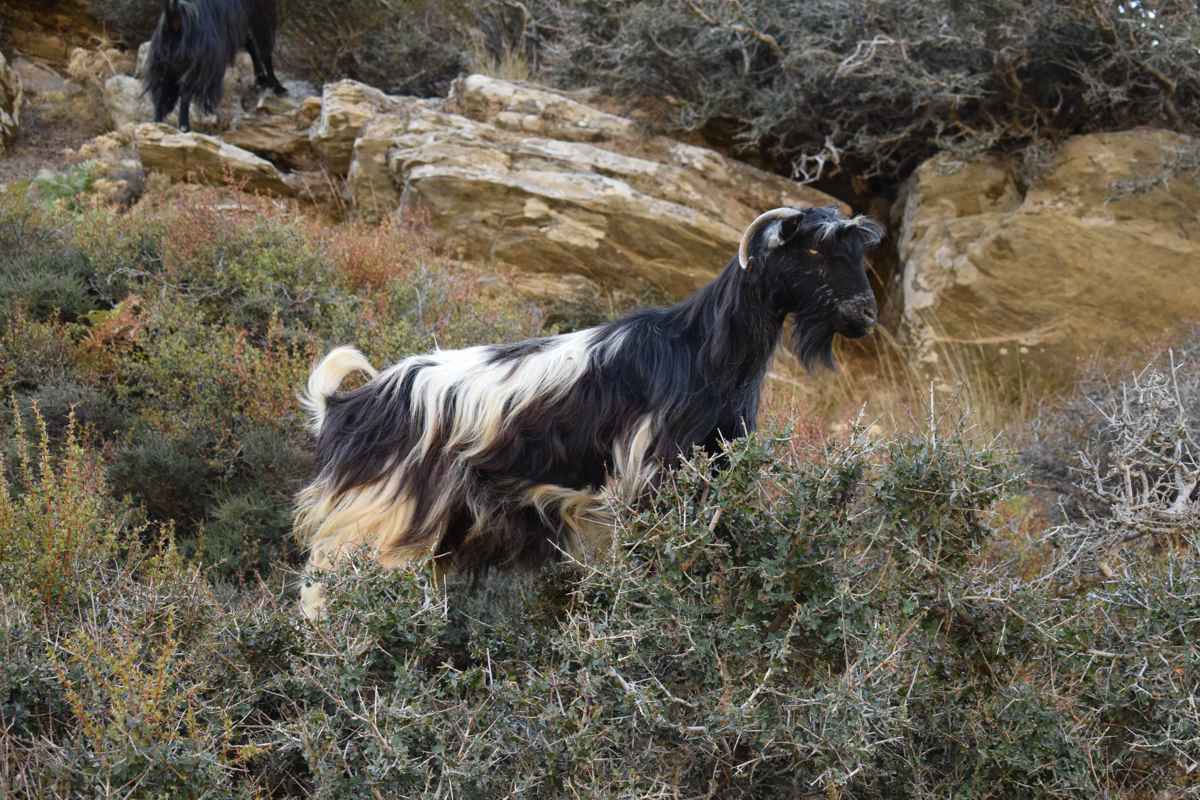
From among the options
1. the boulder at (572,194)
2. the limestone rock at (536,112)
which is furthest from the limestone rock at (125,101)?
the limestone rock at (536,112)

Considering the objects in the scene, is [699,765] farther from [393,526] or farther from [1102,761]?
[393,526]

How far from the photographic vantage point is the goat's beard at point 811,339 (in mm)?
4035

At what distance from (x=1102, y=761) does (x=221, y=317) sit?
4977 millimetres

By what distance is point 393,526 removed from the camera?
3.92 meters

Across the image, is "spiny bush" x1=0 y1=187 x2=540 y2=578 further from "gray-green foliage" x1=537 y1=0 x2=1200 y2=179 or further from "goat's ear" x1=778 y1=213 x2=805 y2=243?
"gray-green foliage" x1=537 y1=0 x2=1200 y2=179

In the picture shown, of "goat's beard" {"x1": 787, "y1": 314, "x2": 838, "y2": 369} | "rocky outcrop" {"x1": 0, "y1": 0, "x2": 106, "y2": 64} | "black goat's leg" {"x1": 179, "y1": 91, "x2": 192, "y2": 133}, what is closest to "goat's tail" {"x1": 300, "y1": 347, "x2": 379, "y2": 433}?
"goat's beard" {"x1": 787, "y1": 314, "x2": 838, "y2": 369}

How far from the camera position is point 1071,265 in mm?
8000

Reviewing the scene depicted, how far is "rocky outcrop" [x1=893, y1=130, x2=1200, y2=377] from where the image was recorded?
785cm

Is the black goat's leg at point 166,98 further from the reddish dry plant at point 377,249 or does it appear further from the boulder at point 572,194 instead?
the reddish dry plant at point 377,249

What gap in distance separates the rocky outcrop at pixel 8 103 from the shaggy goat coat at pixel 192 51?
1918 millimetres

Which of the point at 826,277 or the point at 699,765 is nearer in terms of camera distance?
the point at 699,765

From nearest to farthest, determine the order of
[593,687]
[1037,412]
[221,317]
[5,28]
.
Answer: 1. [593,687]
2. [221,317]
3. [1037,412]
4. [5,28]

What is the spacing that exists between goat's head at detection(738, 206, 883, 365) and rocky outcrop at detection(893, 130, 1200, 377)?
14.4 ft

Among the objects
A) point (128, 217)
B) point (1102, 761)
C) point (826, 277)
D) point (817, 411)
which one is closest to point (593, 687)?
point (1102, 761)
